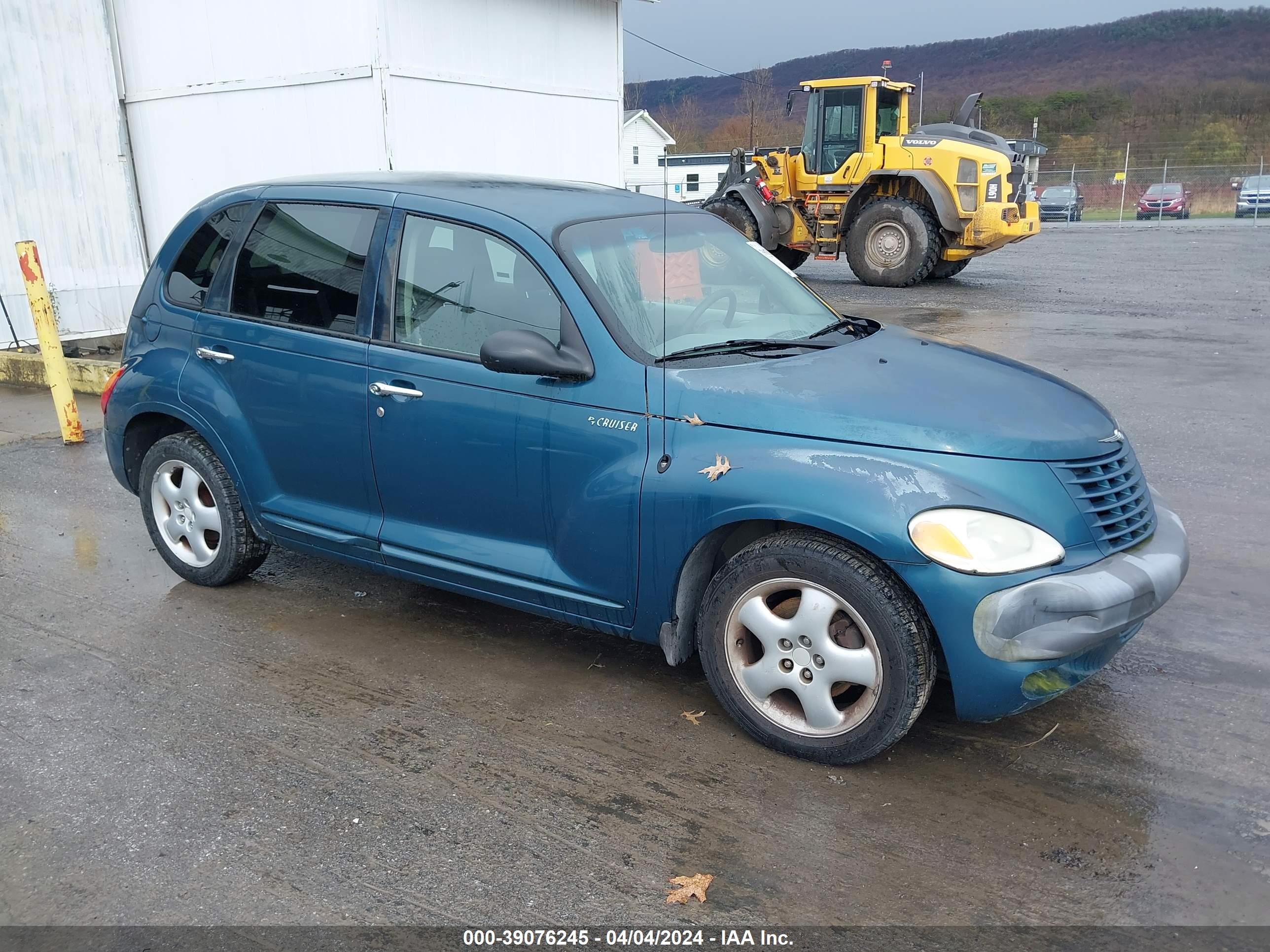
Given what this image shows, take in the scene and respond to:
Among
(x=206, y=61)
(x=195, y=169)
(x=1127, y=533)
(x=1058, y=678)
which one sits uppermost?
(x=206, y=61)

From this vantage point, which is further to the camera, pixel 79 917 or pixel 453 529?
pixel 453 529

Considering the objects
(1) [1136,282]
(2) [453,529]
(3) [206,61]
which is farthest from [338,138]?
(1) [1136,282]

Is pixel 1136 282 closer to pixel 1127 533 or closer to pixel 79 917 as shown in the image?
pixel 1127 533

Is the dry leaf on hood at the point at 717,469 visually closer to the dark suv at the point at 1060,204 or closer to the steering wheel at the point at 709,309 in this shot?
the steering wheel at the point at 709,309

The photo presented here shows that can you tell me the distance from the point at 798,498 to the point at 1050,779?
1.22 m

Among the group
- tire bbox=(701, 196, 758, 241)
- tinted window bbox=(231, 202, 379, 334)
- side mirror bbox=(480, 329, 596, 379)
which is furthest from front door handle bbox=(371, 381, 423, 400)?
tire bbox=(701, 196, 758, 241)

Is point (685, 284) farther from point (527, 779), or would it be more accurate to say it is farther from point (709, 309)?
point (527, 779)

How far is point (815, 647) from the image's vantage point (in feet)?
11.1

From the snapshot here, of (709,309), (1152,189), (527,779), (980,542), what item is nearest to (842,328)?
(709,309)

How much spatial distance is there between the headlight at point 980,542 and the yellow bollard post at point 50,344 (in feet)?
23.1

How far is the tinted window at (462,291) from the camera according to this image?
3979 mm

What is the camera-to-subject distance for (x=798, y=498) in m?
3.33

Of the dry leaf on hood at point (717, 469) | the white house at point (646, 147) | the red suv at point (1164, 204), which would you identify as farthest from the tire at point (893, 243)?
the red suv at point (1164, 204)

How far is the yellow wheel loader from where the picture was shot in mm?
16703
